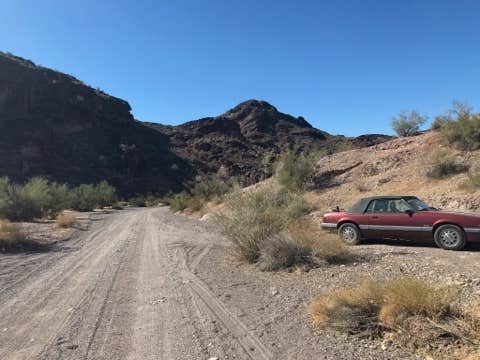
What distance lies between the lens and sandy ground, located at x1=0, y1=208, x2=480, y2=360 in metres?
4.98

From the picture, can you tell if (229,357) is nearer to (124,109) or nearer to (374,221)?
(374,221)

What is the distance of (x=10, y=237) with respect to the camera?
1476 cm

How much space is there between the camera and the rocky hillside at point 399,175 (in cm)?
1602

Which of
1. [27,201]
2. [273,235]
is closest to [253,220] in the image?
[273,235]

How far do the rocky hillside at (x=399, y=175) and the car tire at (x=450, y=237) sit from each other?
4.92 meters

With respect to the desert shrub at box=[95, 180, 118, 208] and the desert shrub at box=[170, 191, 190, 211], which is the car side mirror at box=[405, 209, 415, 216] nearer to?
the desert shrub at box=[170, 191, 190, 211]

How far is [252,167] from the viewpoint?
85438 mm

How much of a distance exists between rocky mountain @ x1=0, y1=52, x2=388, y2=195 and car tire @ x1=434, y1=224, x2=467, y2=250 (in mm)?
46104

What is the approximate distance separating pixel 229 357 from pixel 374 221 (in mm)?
7755

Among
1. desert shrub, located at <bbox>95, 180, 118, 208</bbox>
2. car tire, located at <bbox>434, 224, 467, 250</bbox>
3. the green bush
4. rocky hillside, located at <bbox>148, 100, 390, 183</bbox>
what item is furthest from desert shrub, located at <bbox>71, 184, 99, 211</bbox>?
car tire, located at <bbox>434, 224, 467, 250</bbox>

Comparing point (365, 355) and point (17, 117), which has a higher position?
point (17, 117)

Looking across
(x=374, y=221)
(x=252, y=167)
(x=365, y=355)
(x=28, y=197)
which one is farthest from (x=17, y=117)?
(x=365, y=355)

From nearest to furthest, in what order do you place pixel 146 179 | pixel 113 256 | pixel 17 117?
1. pixel 113 256
2. pixel 17 117
3. pixel 146 179

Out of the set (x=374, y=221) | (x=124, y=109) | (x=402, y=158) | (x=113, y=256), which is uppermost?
(x=124, y=109)
